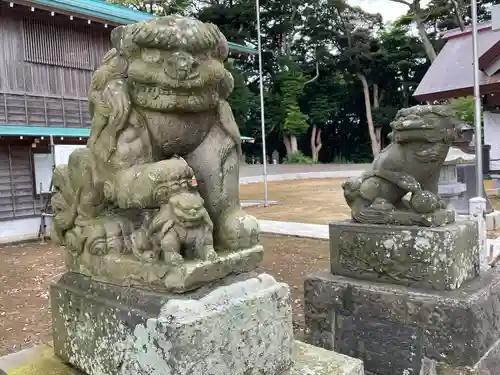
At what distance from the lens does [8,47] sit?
8938mm

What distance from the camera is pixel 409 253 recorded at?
8.89ft

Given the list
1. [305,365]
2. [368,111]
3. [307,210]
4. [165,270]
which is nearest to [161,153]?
[165,270]

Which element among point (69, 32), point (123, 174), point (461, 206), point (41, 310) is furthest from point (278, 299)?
point (69, 32)

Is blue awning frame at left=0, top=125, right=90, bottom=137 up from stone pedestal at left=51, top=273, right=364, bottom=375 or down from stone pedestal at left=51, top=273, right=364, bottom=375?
up

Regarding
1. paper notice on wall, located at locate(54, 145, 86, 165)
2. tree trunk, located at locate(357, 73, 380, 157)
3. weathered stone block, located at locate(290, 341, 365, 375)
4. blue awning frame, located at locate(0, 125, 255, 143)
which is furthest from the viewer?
tree trunk, located at locate(357, 73, 380, 157)

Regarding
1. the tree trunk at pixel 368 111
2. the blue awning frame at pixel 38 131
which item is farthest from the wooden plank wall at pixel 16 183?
the tree trunk at pixel 368 111

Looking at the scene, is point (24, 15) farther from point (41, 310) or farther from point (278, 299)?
point (278, 299)

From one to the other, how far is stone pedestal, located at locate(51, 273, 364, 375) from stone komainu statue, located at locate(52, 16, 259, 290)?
0.47ft

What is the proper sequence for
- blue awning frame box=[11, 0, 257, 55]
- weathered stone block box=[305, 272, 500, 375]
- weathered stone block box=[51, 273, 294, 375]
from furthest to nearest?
1. blue awning frame box=[11, 0, 257, 55]
2. weathered stone block box=[305, 272, 500, 375]
3. weathered stone block box=[51, 273, 294, 375]

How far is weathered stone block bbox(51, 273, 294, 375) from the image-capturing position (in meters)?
1.34

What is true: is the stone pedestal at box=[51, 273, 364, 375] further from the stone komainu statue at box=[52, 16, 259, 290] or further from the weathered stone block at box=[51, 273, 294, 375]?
the stone komainu statue at box=[52, 16, 259, 290]

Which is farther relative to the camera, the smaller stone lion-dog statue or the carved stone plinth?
the smaller stone lion-dog statue

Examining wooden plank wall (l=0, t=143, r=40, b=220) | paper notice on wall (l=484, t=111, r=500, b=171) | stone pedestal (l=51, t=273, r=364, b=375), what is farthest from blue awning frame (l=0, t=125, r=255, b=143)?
paper notice on wall (l=484, t=111, r=500, b=171)

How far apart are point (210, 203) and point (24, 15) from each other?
9.31 meters
